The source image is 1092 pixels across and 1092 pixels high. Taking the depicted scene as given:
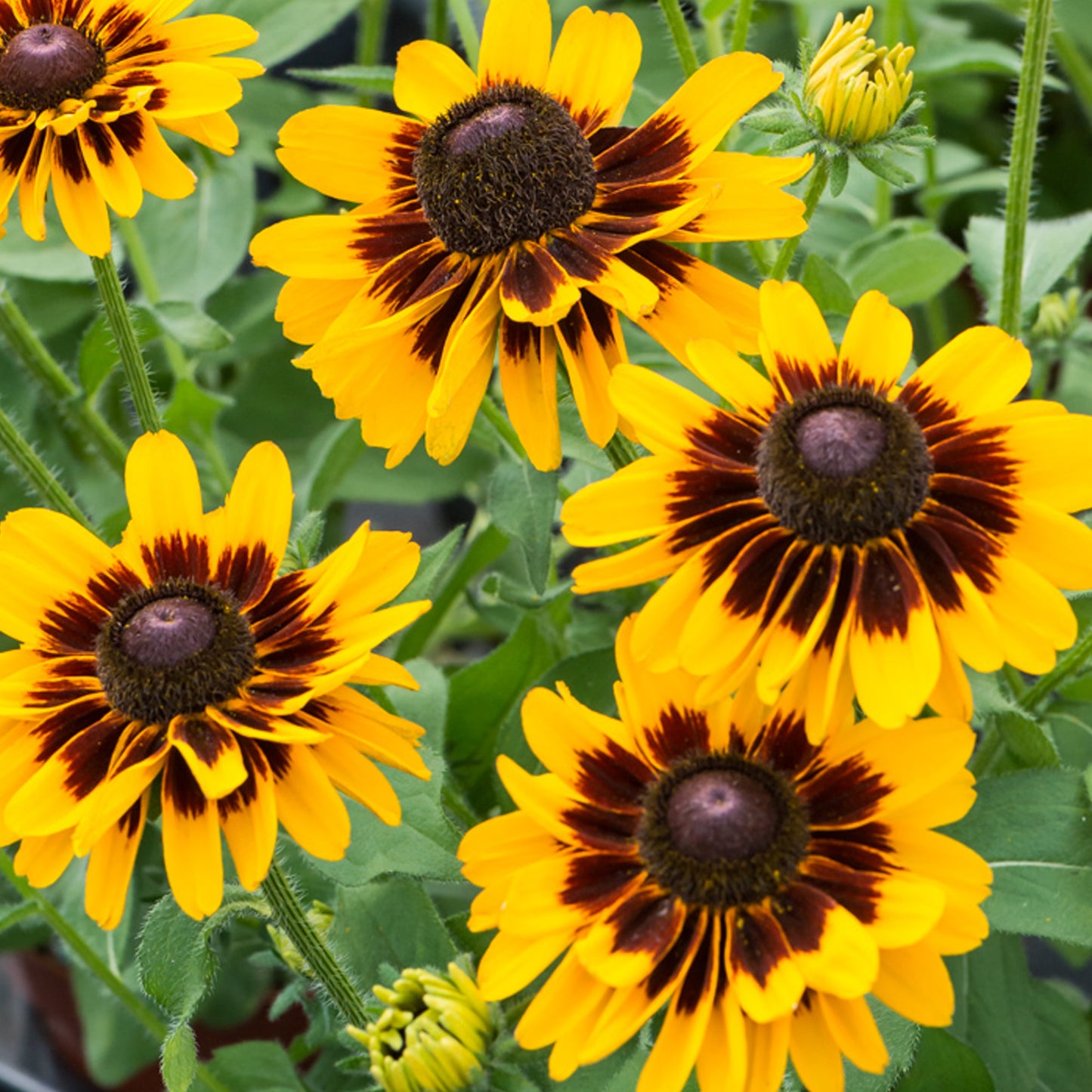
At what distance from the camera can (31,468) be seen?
2.18ft

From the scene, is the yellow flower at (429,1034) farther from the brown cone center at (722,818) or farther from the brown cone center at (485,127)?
the brown cone center at (485,127)

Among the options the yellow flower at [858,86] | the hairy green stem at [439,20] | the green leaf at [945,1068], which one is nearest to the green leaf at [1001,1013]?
the green leaf at [945,1068]

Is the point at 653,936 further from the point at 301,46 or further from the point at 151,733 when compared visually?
the point at 301,46

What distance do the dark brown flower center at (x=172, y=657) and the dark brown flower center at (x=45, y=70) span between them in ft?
0.77

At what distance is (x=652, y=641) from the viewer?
490mm

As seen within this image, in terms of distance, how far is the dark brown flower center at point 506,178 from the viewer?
0.56 meters

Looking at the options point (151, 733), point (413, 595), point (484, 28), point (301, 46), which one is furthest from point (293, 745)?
point (301, 46)

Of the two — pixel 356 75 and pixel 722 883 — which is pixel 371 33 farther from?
pixel 722 883

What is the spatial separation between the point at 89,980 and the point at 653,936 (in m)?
0.70

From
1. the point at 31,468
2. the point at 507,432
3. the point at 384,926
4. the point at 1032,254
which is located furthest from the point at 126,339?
the point at 1032,254

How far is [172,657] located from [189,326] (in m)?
0.33

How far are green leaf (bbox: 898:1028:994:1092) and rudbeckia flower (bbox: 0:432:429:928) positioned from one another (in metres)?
0.26

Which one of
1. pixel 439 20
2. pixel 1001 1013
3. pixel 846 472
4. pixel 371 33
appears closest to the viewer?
Result: pixel 846 472

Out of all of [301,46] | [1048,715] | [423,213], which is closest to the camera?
[423,213]
